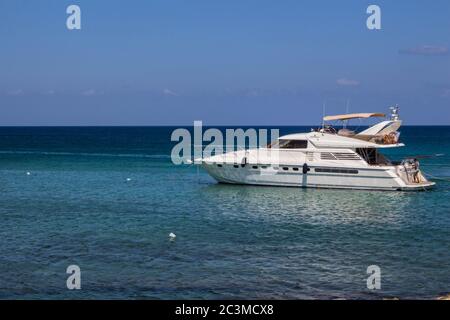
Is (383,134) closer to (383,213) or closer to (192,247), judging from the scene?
(383,213)

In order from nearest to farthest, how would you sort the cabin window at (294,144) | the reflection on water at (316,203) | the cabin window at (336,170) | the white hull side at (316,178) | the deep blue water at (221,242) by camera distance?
1. the deep blue water at (221,242)
2. the reflection on water at (316,203)
3. the white hull side at (316,178)
4. the cabin window at (336,170)
5. the cabin window at (294,144)

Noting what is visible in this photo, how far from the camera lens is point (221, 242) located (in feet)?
83.7

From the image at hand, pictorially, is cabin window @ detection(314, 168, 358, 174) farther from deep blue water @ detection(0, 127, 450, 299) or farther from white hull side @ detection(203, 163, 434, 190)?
deep blue water @ detection(0, 127, 450, 299)

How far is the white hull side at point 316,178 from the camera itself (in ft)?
139

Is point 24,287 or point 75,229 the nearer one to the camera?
point 24,287

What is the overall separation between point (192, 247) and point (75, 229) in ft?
22.3

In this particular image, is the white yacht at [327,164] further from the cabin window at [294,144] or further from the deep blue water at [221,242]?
the deep blue water at [221,242]

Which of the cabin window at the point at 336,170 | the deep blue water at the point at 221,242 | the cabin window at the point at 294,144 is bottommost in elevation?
the deep blue water at the point at 221,242

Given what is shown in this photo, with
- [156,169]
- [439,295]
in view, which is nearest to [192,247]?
[439,295]

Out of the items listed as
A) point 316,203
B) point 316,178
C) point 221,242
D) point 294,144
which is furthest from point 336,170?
point 221,242

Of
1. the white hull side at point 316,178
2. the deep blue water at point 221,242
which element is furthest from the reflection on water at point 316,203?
the white hull side at point 316,178

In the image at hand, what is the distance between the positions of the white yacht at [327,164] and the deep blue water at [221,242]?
102 cm

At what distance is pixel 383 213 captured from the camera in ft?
110
